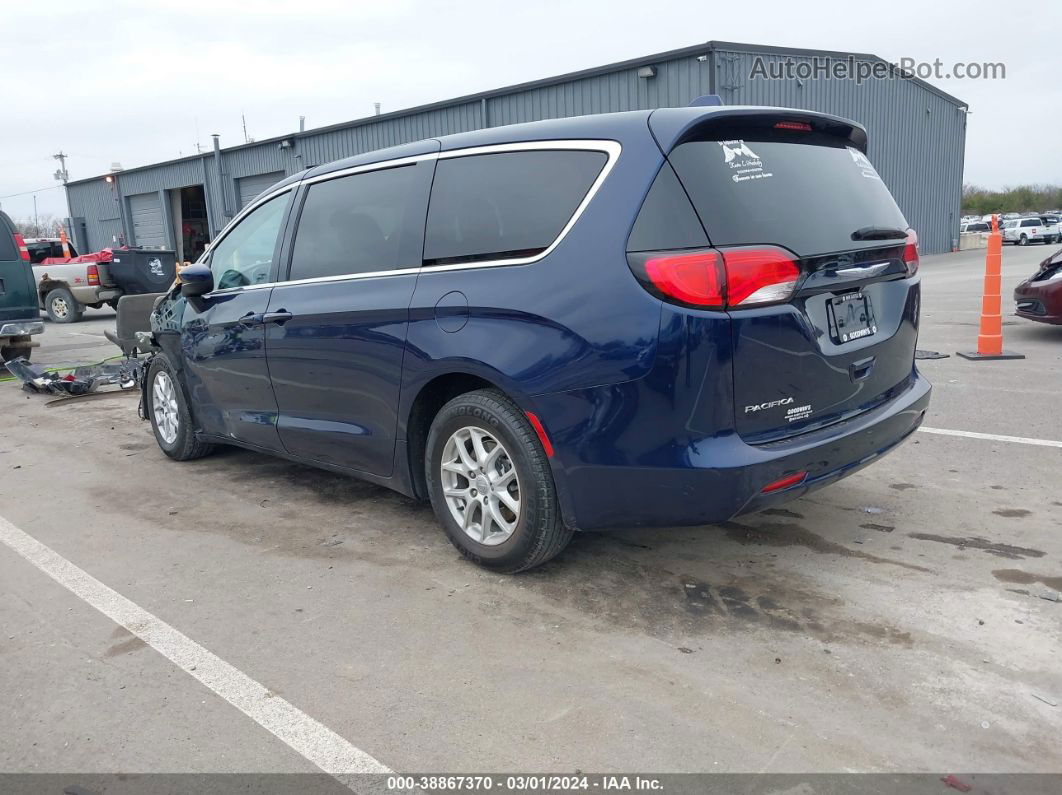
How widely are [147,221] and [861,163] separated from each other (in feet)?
126

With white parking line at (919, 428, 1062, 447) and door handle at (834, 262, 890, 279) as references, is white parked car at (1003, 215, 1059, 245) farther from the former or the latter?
door handle at (834, 262, 890, 279)

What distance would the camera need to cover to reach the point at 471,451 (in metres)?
3.81

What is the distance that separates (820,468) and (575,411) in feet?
3.22

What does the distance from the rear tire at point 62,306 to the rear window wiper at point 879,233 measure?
18801 millimetres

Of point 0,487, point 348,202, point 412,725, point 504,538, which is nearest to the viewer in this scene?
point 412,725

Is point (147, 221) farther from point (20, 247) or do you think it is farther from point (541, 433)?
point (541, 433)

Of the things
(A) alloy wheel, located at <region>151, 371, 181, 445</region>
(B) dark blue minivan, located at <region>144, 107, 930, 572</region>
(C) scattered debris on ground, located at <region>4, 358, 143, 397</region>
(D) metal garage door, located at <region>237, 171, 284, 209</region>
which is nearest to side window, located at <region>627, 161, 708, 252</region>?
(B) dark blue minivan, located at <region>144, 107, 930, 572</region>

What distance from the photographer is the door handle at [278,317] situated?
4566mm

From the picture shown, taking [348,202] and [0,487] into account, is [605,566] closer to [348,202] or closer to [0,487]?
[348,202]

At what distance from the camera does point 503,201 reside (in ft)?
12.0

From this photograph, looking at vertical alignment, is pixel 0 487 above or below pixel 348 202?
below

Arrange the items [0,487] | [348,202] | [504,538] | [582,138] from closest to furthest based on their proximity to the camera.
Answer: [582,138]
[504,538]
[348,202]
[0,487]

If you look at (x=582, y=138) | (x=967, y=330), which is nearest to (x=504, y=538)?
(x=582, y=138)

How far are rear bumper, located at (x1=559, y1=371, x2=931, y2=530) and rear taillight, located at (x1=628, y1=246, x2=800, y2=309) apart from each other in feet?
1.54
